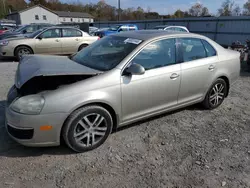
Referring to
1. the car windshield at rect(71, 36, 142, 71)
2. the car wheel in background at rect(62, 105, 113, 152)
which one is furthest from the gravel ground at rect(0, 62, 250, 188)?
the car windshield at rect(71, 36, 142, 71)

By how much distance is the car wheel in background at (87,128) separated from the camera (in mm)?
2607

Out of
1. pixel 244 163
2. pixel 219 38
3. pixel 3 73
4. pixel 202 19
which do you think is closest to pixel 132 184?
pixel 244 163

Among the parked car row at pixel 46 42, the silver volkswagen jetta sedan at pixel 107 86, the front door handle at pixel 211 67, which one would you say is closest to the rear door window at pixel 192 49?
the silver volkswagen jetta sedan at pixel 107 86

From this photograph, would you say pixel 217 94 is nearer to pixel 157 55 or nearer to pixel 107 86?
pixel 157 55

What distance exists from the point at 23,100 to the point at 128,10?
83.8m

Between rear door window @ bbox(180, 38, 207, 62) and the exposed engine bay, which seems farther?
rear door window @ bbox(180, 38, 207, 62)

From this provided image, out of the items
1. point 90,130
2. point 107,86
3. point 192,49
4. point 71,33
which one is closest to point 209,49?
point 192,49

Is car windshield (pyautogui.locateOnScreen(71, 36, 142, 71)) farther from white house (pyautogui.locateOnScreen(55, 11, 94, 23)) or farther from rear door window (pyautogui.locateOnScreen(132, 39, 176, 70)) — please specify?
white house (pyautogui.locateOnScreen(55, 11, 94, 23))

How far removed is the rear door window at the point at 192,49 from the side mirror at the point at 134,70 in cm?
105

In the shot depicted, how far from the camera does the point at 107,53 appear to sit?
3408mm

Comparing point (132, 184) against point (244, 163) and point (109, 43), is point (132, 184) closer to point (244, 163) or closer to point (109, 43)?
point (244, 163)

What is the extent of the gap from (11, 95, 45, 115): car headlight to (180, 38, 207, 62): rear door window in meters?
2.35

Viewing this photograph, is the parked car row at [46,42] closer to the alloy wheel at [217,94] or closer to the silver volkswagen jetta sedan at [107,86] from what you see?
the silver volkswagen jetta sedan at [107,86]

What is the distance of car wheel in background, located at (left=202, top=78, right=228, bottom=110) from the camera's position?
4.05 metres
